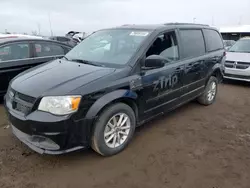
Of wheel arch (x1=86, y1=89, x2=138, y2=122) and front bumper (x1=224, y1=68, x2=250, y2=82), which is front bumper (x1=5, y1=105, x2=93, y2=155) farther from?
front bumper (x1=224, y1=68, x2=250, y2=82)

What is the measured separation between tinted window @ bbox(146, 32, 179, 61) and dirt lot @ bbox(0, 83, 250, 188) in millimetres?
1246

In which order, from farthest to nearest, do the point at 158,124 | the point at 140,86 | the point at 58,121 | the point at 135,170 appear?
the point at 158,124 → the point at 140,86 → the point at 135,170 → the point at 58,121

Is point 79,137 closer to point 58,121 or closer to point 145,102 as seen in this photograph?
point 58,121

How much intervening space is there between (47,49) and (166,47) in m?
3.14

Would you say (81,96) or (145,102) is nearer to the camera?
(81,96)

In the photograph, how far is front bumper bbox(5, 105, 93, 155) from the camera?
269cm

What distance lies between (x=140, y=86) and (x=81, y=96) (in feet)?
3.17

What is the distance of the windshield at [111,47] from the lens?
3.55m

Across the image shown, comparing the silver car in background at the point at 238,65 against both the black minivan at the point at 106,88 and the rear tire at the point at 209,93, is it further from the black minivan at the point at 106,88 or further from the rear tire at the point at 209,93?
the black minivan at the point at 106,88

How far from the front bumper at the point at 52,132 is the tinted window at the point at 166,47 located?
1597mm

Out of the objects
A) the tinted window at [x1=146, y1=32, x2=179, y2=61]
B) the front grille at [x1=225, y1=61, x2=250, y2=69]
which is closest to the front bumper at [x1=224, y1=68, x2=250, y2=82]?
the front grille at [x1=225, y1=61, x2=250, y2=69]

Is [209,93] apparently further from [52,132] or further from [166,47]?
[52,132]

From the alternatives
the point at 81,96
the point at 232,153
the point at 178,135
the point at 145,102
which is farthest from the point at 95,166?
the point at 232,153

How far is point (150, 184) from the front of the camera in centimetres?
271
